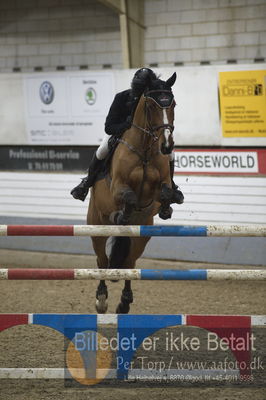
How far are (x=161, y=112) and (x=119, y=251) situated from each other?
154cm

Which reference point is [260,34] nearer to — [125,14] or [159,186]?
[125,14]

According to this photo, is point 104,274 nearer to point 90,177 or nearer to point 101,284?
point 101,284

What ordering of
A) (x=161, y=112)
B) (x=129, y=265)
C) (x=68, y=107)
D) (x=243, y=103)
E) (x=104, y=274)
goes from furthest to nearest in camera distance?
(x=68, y=107) < (x=243, y=103) < (x=129, y=265) < (x=161, y=112) < (x=104, y=274)

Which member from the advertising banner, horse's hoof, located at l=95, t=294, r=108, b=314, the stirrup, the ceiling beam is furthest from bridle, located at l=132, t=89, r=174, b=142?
the ceiling beam

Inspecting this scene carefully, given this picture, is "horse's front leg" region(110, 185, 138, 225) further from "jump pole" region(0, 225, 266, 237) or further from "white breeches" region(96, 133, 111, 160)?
"jump pole" region(0, 225, 266, 237)

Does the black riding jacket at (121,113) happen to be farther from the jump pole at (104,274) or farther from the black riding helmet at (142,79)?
the jump pole at (104,274)

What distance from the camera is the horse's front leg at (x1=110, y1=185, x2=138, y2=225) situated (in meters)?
5.83

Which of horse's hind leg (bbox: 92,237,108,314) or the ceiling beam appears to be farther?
the ceiling beam

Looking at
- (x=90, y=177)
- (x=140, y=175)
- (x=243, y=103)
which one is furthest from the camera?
(x=243, y=103)

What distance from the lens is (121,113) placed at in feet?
20.9

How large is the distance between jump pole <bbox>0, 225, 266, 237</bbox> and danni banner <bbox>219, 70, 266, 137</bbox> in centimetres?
512

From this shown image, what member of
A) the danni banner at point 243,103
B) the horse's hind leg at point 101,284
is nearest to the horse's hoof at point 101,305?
the horse's hind leg at point 101,284

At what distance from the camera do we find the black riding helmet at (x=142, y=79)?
228 inches

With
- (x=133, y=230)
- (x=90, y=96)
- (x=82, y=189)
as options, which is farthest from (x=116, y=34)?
(x=133, y=230)
